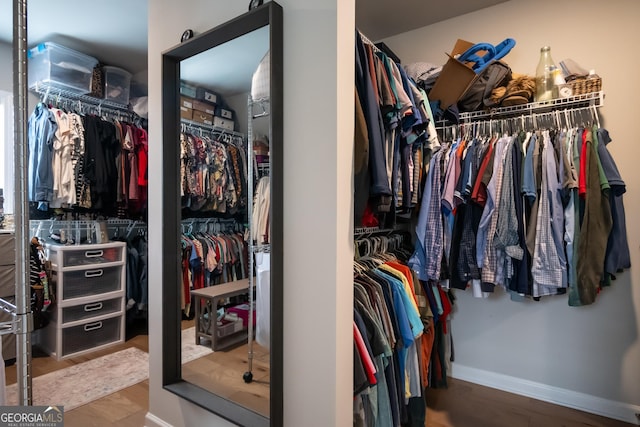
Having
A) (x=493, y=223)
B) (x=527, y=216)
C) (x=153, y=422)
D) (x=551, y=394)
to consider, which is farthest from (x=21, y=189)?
(x=551, y=394)

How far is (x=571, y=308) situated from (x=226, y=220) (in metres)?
2.16

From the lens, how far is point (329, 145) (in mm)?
1136

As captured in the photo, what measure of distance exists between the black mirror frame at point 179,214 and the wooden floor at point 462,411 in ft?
0.59

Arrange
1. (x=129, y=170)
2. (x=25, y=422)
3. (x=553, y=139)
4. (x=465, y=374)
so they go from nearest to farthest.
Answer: (x=25, y=422), (x=553, y=139), (x=465, y=374), (x=129, y=170)

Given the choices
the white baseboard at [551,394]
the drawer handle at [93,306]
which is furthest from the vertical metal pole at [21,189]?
the white baseboard at [551,394]

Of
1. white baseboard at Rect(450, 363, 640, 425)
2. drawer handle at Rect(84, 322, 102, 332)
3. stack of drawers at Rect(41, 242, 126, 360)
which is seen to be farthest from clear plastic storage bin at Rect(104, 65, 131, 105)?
white baseboard at Rect(450, 363, 640, 425)

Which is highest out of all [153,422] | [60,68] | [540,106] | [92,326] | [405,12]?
[405,12]

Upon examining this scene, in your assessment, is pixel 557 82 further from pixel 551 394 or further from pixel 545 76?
pixel 551 394

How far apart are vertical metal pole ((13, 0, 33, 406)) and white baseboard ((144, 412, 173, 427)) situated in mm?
1078

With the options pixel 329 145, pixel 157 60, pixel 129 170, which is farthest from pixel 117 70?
pixel 329 145

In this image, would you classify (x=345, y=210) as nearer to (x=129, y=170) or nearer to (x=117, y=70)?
(x=129, y=170)

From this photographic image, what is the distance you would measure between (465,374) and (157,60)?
278 centimetres

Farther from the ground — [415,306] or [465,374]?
[415,306]

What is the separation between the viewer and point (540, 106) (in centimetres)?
189
